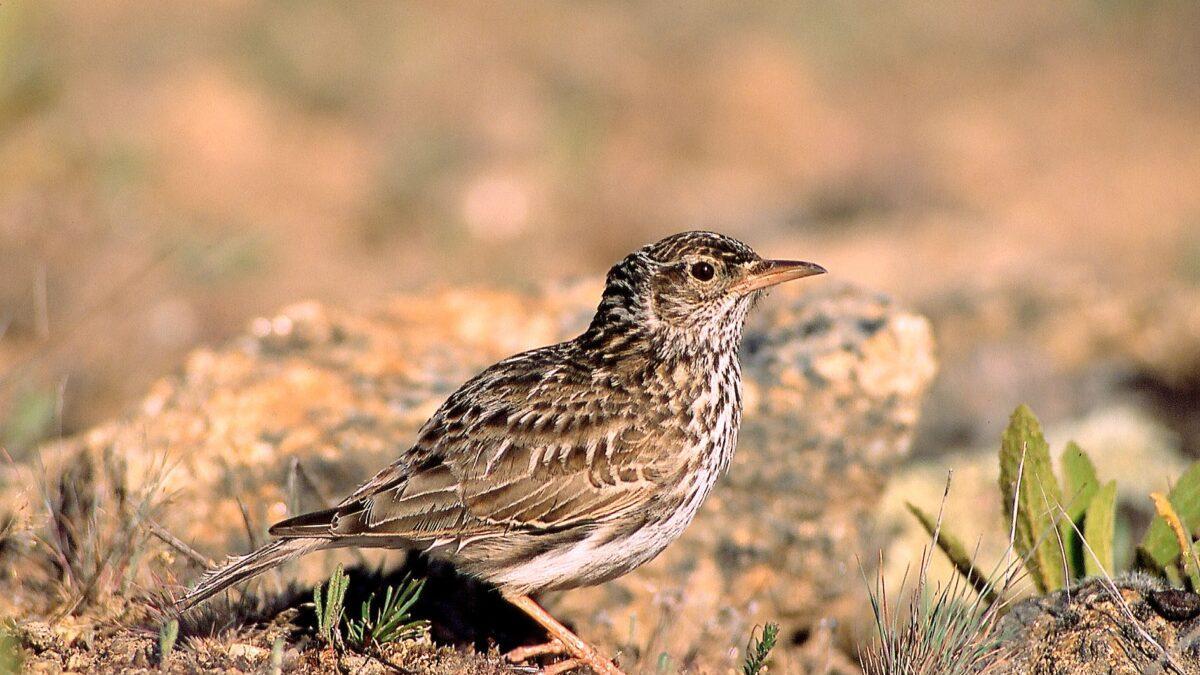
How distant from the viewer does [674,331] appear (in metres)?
4.98

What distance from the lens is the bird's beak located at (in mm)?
4863

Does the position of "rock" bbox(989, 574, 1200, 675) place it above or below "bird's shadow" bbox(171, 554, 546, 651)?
above

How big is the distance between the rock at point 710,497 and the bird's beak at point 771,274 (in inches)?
52.5

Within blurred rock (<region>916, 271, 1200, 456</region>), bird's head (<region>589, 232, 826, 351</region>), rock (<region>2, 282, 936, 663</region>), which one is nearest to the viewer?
bird's head (<region>589, 232, 826, 351</region>)

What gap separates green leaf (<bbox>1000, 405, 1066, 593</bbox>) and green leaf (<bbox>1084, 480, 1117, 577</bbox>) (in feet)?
0.36

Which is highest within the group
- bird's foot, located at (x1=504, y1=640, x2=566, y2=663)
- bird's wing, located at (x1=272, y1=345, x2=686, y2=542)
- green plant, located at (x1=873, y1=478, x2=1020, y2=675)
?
bird's wing, located at (x1=272, y1=345, x2=686, y2=542)

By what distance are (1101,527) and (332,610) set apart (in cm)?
269

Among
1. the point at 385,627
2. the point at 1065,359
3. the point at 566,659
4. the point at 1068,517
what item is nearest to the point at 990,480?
the point at 1065,359

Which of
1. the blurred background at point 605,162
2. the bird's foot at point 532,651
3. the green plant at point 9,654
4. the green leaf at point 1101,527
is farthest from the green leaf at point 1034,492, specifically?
the green plant at point 9,654

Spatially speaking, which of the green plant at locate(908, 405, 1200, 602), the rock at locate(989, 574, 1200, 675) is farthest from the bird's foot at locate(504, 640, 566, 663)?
the rock at locate(989, 574, 1200, 675)

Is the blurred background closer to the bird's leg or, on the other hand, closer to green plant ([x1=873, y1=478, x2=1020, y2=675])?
the bird's leg

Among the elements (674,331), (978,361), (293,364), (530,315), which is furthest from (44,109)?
(978,361)

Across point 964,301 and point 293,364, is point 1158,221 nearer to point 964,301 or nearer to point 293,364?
point 964,301

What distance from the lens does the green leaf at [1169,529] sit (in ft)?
15.2
